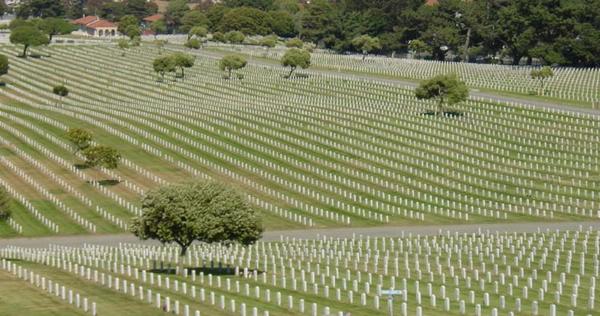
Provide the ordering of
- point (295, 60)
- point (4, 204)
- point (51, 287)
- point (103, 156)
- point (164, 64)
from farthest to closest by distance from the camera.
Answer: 1. point (295, 60)
2. point (164, 64)
3. point (103, 156)
4. point (4, 204)
5. point (51, 287)

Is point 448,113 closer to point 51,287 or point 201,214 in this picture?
point 201,214

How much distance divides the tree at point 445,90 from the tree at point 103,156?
44.9m

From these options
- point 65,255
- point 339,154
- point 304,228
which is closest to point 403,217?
point 304,228

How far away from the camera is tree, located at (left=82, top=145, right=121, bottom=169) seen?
351 ft

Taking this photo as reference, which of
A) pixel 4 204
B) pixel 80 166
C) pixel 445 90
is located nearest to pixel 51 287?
pixel 4 204

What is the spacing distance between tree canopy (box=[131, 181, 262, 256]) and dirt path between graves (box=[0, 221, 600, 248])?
67.0 feet

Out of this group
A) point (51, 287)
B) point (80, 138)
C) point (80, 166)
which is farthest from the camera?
point (80, 138)

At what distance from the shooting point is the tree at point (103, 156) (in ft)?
351

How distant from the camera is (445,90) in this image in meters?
142

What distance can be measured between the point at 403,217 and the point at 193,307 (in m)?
46.6

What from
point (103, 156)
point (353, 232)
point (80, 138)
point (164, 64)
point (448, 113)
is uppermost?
point (448, 113)

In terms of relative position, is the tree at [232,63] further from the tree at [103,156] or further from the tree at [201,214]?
the tree at [201,214]

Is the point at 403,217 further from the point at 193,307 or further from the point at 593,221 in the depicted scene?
the point at 193,307

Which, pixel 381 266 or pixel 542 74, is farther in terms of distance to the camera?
pixel 542 74
